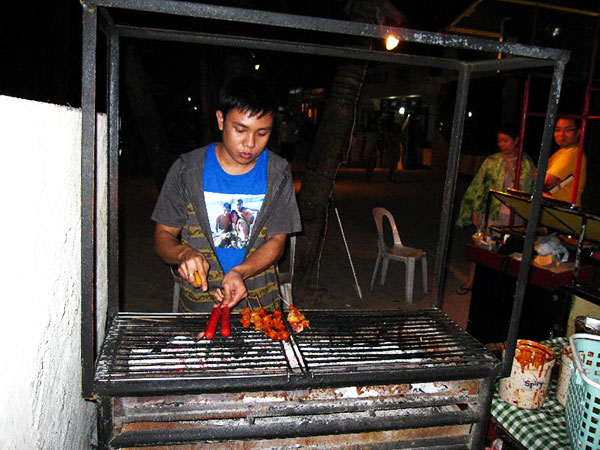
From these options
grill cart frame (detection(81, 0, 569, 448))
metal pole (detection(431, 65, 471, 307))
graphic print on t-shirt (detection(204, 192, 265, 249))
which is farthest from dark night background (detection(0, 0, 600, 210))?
metal pole (detection(431, 65, 471, 307))

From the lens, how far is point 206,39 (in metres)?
2.14

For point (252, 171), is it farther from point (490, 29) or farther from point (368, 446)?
point (490, 29)

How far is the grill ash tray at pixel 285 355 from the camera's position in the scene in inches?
64.2

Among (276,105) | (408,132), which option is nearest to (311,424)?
(276,105)

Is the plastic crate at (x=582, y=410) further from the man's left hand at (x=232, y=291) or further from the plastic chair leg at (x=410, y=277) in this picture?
the plastic chair leg at (x=410, y=277)

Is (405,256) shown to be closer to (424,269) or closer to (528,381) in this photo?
(424,269)

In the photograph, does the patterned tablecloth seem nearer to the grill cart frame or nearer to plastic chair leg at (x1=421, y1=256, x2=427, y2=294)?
the grill cart frame

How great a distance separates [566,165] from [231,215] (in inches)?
173

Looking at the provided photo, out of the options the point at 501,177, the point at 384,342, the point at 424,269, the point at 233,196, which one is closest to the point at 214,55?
the point at 424,269

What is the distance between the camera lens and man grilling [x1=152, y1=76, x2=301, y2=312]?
2344 millimetres

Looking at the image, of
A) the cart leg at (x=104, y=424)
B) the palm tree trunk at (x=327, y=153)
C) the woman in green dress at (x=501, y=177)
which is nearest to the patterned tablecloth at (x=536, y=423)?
the cart leg at (x=104, y=424)

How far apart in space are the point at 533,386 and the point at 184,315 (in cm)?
173

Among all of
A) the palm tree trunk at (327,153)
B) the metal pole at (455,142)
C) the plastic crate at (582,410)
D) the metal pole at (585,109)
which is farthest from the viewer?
the palm tree trunk at (327,153)

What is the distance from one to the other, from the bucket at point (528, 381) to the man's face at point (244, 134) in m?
1.71
